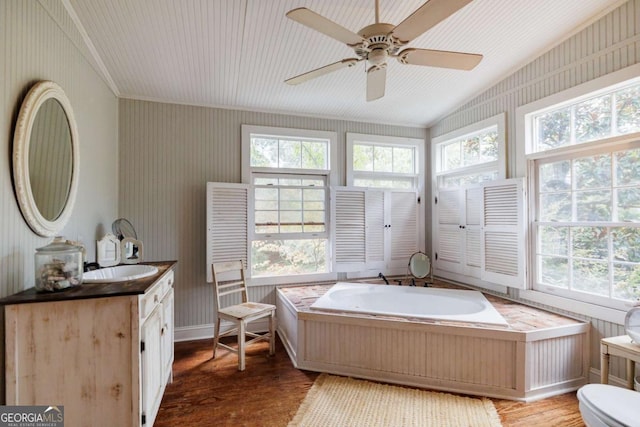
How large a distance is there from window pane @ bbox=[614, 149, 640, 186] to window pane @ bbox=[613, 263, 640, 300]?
1.98 feet

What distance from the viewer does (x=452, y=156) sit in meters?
3.80

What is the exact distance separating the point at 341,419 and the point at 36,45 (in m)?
2.76

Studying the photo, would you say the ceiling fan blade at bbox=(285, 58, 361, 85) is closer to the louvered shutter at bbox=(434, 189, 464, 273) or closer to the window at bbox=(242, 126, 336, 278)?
the window at bbox=(242, 126, 336, 278)

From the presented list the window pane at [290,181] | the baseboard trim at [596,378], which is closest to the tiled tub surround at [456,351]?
the baseboard trim at [596,378]

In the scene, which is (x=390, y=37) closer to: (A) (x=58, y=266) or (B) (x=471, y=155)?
(A) (x=58, y=266)

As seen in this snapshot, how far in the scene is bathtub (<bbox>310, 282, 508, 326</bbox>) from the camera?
2871 mm

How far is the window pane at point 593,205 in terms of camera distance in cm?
229

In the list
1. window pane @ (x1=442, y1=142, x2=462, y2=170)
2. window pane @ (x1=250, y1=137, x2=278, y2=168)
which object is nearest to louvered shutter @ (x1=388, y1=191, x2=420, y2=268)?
window pane @ (x1=442, y1=142, x2=462, y2=170)

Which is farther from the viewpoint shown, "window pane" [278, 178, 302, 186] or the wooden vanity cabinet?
"window pane" [278, 178, 302, 186]

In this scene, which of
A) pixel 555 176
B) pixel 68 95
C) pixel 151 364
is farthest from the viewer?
pixel 555 176

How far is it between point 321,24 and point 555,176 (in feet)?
7.93

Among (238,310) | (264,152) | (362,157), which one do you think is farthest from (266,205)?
(362,157)

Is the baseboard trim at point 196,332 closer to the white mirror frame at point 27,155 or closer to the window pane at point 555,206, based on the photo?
the white mirror frame at point 27,155

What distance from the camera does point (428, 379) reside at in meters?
2.33
